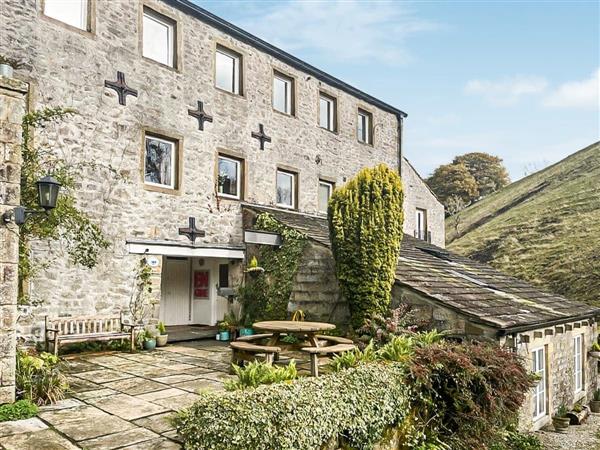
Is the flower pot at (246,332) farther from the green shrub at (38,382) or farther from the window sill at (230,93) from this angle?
the window sill at (230,93)

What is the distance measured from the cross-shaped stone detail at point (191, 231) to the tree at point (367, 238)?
142 inches

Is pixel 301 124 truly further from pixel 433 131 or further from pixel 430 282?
pixel 433 131

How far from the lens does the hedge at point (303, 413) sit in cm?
449

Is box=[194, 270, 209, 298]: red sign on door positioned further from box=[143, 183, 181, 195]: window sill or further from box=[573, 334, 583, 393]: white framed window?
box=[573, 334, 583, 393]: white framed window

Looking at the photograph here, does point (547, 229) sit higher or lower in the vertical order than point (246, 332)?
higher

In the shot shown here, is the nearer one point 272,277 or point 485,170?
point 272,277

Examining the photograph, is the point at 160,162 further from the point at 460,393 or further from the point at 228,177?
the point at 460,393

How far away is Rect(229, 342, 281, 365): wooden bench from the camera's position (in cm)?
696

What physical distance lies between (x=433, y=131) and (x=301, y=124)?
68.1ft

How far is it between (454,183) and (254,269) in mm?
39878

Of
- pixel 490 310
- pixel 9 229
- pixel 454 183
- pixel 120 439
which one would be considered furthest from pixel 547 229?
pixel 9 229

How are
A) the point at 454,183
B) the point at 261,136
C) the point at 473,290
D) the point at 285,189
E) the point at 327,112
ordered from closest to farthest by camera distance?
1. the point at 473,290
2. the point at 261,136
3. the point at 285,189
4. the point at 327,112
5. the point at 454,183

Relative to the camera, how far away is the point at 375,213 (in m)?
9.49

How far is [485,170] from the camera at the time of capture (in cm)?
5134
